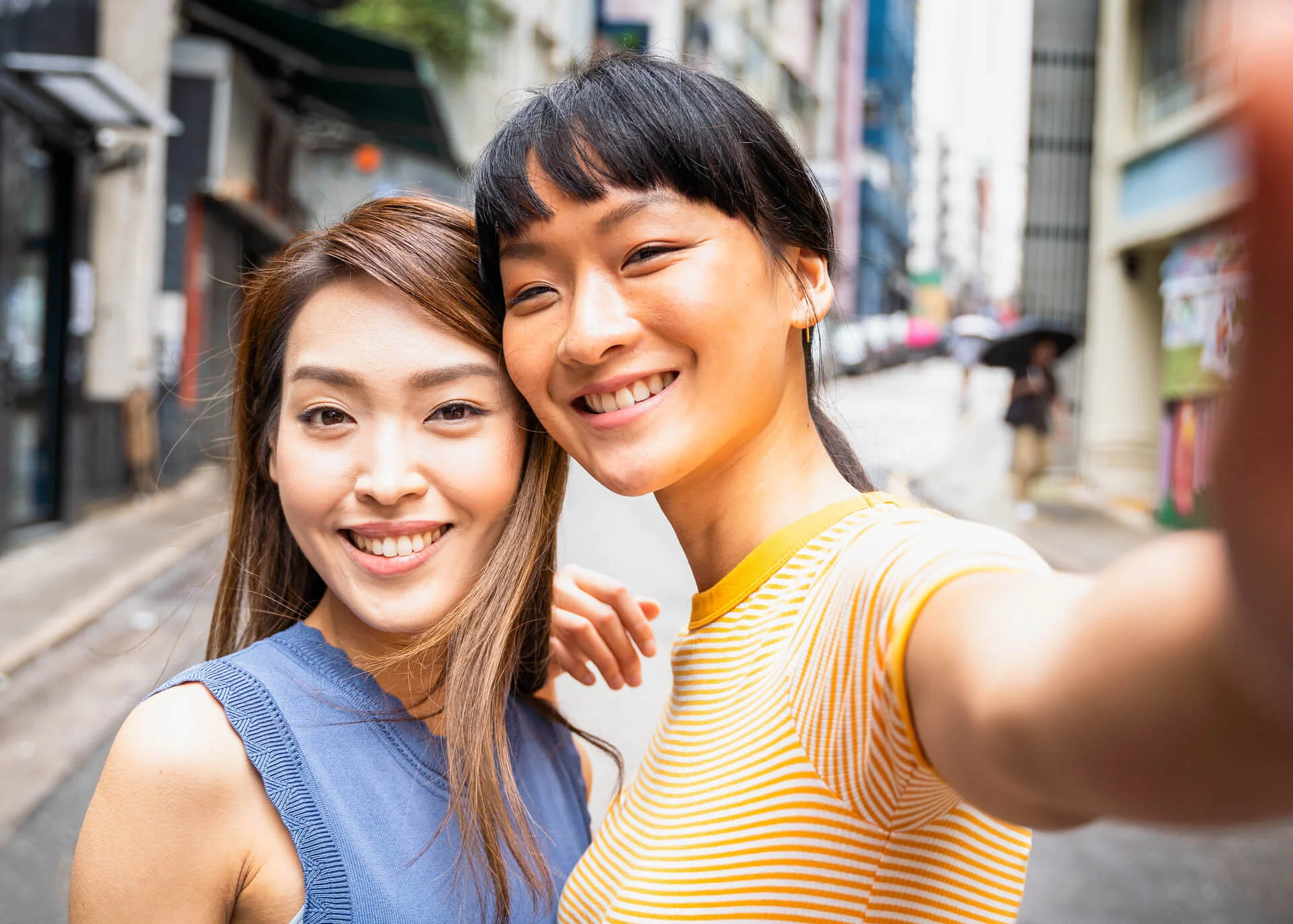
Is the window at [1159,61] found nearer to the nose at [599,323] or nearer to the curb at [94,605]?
the curb at [94,605]

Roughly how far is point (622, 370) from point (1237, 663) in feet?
3.02

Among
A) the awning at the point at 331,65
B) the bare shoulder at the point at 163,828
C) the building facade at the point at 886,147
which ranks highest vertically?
the building facade at the point at 886,147

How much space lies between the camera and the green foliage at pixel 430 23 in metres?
17.9

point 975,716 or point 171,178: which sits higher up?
point 171,178

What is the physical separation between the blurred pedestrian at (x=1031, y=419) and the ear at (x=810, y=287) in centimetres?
1230

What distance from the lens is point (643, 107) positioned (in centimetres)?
142

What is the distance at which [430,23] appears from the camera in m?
19.1

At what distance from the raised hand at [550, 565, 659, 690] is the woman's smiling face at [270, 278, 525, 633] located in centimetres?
43

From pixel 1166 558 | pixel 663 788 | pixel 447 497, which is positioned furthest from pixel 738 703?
pixel 1166 558

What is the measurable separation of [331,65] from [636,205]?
46.5 feet

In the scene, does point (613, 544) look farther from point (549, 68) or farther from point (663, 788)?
point (549, 68)

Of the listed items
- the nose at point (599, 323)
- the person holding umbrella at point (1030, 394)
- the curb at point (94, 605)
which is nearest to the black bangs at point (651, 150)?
the nose at point (599, 323)

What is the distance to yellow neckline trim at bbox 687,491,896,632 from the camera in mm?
1416

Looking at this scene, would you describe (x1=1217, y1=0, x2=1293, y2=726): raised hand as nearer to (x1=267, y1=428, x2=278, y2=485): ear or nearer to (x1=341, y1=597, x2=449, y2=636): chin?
(x1=341, y1=597, x2=449, y2=636): chin
